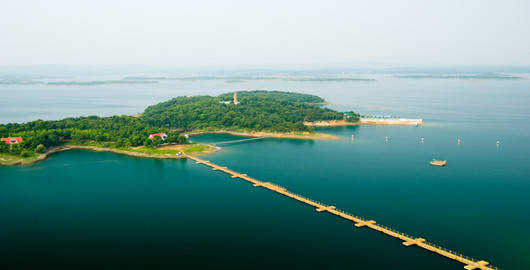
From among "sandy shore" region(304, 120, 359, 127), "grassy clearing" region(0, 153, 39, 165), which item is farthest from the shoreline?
"sandy shore" region(304, 120, 359, 127)

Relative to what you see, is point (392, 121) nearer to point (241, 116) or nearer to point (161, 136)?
point (241, 116)

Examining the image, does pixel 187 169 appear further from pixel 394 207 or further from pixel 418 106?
pixel 418 106

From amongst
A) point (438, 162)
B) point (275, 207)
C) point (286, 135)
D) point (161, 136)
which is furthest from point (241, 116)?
point (275, 207)

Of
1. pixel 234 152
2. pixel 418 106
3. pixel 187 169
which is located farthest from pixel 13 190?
pixel 418 106

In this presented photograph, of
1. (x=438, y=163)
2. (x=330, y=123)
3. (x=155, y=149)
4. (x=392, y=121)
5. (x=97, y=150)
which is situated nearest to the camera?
(x=438, y=163)

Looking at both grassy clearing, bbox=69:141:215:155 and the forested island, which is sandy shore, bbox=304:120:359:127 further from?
grassy clearing, bbox=69:141:215:155

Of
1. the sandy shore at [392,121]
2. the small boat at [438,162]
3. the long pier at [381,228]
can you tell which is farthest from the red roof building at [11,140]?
the sandy shore at [392,121]
